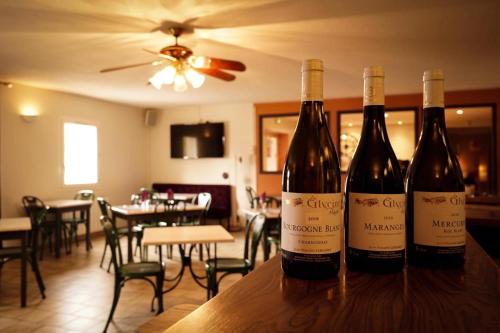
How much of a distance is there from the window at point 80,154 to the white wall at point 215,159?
5.72ft

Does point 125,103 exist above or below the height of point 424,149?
above

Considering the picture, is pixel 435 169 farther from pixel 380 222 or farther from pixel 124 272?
pixel 124 272

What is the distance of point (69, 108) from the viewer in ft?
22.3

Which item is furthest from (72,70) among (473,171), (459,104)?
(473,171)

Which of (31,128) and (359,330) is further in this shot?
(31,128)

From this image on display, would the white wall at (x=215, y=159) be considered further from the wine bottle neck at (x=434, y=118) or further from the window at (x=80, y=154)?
the wine bottle neck at (x=434, y=118)

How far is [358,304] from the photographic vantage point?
0.46 meters

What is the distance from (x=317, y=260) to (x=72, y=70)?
17.2 feet

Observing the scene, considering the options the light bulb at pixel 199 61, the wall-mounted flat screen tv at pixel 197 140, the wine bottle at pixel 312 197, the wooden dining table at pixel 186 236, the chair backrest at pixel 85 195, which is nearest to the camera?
the wine bottle at pixel 312 197

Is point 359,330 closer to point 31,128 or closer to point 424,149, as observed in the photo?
point 424,149

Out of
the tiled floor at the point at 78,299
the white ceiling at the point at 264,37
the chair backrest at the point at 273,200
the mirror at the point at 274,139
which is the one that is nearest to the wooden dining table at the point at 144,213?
the tiled floor at the point at 78,299

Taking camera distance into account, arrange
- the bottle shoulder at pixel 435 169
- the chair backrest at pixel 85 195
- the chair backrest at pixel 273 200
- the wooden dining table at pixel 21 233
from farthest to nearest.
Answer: the chair backrest at pixel 85 195
the chair backrest at pixel 273 200
the wooden dining table at pixel 21 233
the bottle shoulder at pixel 435 169

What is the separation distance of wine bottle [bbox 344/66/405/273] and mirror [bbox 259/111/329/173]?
7.13 m

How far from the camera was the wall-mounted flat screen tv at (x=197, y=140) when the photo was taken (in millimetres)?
8250
